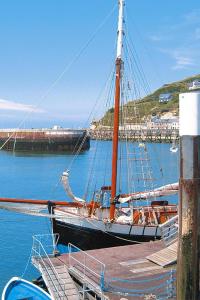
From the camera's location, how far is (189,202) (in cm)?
1046

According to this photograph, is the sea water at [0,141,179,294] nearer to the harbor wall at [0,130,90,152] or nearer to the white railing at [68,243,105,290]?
the harbor wall at [0,130,90,152]

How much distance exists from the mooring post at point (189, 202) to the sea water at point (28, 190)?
1257cm

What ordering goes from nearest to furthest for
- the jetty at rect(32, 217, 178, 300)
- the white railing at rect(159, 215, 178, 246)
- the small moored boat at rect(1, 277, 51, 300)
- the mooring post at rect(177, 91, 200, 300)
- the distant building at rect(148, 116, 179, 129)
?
the mooring post at rect(177, 91, 200, 300) → the jetty at rect(32, 217, 178, 300) → the small moored boat at rect(1, 277, 51, 300) → the white railing at rect(159, 215, 178, 246) → the distant building at rect(148, 116, 179, 129)

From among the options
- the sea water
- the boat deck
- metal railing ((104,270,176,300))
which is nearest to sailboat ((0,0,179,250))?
the sea water

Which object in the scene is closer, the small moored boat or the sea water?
the small moored boat

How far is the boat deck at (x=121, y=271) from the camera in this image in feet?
44.8

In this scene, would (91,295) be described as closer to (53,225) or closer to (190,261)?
(190,261)

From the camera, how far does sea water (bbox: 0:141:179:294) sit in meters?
25.2

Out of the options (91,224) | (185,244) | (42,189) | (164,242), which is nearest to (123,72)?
(91,224)

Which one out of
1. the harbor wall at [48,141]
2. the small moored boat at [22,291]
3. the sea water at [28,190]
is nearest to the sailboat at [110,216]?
the sea water at [28,190]

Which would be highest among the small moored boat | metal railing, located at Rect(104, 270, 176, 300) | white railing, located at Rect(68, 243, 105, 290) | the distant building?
the distant building

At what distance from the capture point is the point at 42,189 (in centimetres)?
5741

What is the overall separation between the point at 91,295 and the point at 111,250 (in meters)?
3.87

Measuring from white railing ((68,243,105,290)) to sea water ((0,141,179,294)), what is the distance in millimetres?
5992
